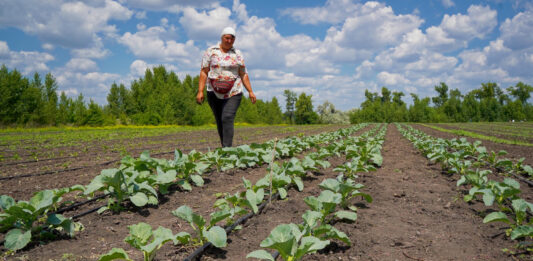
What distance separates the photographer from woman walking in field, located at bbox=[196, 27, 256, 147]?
5223 millimetres

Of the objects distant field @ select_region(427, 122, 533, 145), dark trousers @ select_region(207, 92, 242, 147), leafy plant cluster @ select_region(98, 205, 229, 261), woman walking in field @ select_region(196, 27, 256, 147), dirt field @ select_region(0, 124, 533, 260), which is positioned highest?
woman walking in field @ select_region(196, 27, 256, 147)

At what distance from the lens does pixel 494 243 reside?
2.30 meters

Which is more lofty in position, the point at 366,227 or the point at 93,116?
the point at 93,116

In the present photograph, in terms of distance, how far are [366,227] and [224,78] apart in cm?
351

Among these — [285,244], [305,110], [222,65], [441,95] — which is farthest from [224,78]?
[441,95]

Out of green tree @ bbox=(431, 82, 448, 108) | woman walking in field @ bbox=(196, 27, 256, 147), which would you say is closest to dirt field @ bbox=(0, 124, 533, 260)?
woman walking in field @ bbox=(196, 27, 256, 147)

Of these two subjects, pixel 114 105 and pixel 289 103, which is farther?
pixel 289 103

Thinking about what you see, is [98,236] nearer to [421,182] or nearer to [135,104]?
[421,182]

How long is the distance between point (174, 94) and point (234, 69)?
2833 cm

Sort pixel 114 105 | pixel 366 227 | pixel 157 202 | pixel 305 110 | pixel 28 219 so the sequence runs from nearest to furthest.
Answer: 1. pixel 28 219
2. pixel 366 227
3. pixel 157 202
4. pixel 114 105
5. pixel 305 110

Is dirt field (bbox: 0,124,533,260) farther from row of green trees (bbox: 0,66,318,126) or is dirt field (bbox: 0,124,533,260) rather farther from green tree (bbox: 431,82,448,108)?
green tree (bbox: 431,82,448,108)

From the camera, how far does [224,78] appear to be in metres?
5.25

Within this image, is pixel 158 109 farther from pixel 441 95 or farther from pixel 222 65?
pixel 441 95

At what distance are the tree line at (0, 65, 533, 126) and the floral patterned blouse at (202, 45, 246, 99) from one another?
2595cm
